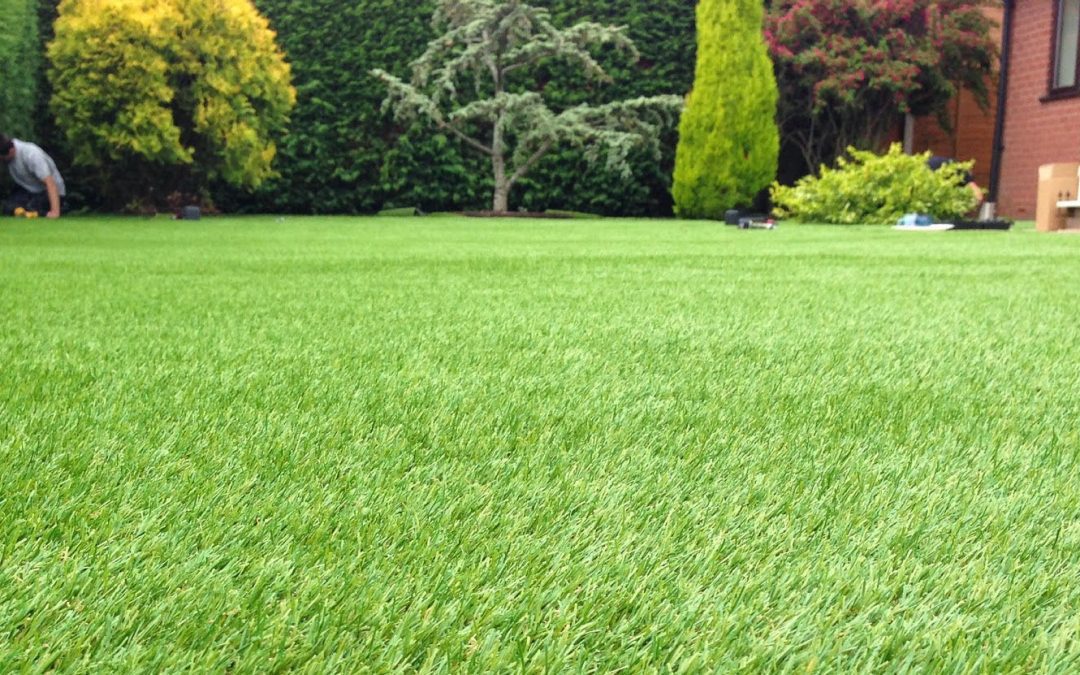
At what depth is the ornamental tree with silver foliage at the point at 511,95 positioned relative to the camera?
12.0m

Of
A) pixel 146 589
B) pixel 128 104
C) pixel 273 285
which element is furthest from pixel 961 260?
pixel 128 104

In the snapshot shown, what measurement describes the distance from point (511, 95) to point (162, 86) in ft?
14.0

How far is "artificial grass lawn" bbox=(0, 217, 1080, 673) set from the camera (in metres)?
0.71

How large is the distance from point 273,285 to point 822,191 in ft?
25.6

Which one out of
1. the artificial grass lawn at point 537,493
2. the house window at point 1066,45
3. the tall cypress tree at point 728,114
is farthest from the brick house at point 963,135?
the artificial grass lawn at point 537,493

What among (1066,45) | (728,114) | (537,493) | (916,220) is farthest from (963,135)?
(537,493)

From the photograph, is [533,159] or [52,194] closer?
[52,194]

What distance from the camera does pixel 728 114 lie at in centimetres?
1165

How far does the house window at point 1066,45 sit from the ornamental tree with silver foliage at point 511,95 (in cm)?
465

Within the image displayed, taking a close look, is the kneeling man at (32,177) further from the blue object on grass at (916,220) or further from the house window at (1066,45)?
the house window at (1066,45)

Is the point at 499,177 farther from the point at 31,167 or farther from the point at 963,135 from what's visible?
the point at 963,135

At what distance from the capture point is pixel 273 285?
11.0 feet

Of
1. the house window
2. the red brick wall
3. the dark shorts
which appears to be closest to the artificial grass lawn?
the dark shorts

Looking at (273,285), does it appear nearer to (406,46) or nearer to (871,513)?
(871,513)
